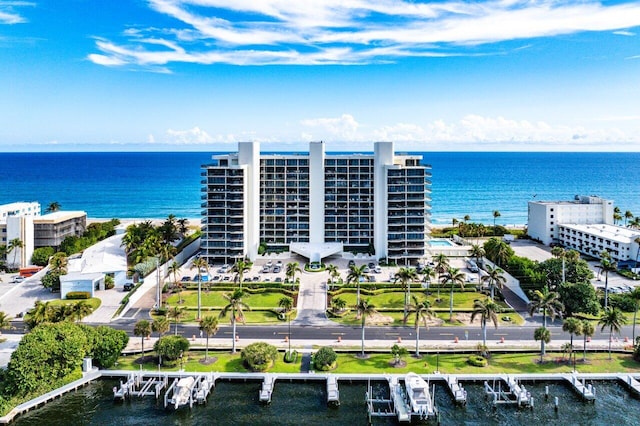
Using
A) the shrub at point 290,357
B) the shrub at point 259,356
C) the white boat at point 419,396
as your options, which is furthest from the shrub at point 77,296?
the white boat at point 419,396

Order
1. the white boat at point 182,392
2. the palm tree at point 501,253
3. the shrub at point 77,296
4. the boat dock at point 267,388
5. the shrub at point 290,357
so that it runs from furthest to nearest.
→ the palm tree at point 501,253, the shrub at point 77,296, the shrub at point 290,357, the boat dock at point 267,388, the white boat at point 182,392

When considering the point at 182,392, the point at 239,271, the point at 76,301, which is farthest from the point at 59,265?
the point at 182,392

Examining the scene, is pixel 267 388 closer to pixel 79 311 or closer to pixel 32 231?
pixel 79 311

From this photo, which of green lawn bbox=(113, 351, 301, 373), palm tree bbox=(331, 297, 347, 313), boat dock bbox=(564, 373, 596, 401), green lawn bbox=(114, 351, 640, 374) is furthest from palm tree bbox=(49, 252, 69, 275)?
boat dock bbox=(564, 373, 596, 401)

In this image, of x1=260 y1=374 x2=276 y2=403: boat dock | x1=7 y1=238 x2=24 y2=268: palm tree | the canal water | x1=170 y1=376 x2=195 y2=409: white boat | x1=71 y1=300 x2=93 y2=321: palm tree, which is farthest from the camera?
x1=7 y1=238 x2=24 y2=268: palm tree

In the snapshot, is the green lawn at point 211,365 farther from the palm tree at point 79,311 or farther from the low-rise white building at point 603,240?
the low-rise white building at point 603,240

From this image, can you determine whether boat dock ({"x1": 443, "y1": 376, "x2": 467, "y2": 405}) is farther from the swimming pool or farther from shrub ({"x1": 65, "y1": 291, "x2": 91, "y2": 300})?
the swimming pool
